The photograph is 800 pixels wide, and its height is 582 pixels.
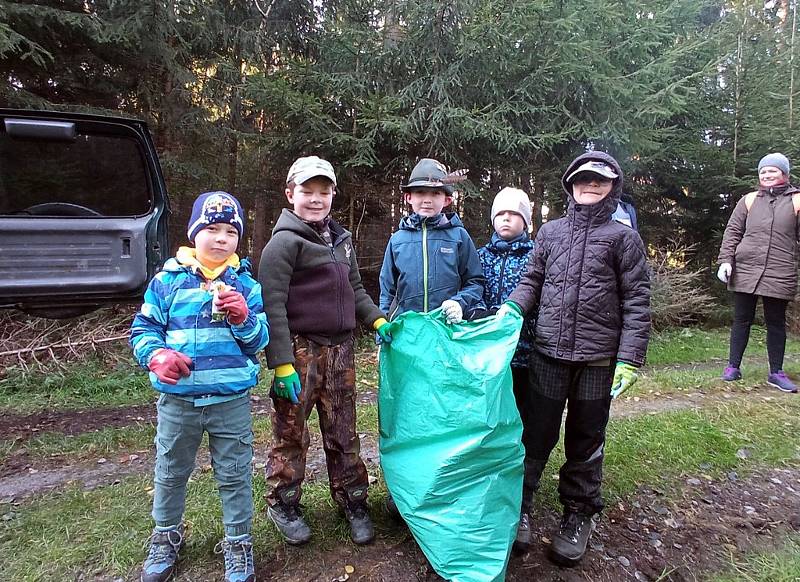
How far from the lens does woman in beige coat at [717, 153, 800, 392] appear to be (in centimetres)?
469

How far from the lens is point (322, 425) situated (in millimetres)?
2516

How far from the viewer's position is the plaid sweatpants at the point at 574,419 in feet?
7.68

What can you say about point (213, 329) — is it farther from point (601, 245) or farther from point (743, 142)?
point (743, 142)

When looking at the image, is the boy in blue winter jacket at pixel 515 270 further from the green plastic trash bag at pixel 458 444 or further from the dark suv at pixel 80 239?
the dark suv at pixel 80 239

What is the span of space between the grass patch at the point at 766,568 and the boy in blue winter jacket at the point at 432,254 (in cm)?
173

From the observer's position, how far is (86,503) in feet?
9.03

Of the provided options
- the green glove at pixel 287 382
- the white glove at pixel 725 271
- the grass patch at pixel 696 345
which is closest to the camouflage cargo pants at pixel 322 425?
the green glove at pixel 287 382

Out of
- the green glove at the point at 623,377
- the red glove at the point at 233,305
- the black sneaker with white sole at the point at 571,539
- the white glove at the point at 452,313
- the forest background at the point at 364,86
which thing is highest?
the forest background at the point at 364,86

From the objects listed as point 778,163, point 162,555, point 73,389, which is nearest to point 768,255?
point 778,163

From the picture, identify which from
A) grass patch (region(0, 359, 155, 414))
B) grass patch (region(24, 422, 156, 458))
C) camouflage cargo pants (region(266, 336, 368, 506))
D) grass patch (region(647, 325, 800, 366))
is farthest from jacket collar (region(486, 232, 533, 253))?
grass patch (region(647, 325, 800, 366))

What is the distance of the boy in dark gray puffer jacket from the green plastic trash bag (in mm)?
266

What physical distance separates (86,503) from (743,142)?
10.5 m

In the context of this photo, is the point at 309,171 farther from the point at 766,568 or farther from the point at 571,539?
the point at 766,568

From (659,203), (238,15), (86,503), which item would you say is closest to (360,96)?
(238,15)
